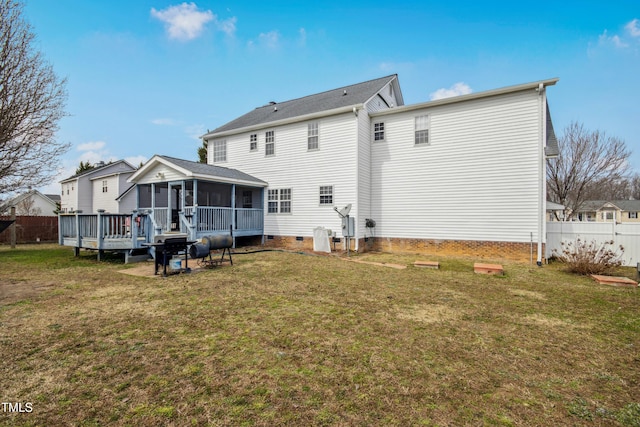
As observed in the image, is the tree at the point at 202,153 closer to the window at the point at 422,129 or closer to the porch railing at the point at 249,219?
the porch railing at the point at 249,219

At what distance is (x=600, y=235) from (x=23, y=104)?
83.1ft

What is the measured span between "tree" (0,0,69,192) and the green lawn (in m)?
12.0

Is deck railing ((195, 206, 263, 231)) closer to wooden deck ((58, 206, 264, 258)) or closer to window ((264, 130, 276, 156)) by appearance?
wooden deck ((58, 206, 264, 258))

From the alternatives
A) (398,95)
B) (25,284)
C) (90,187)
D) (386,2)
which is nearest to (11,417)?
(25,284)

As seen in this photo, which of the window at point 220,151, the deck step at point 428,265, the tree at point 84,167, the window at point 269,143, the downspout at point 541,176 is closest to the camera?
the deck step at point 428,265

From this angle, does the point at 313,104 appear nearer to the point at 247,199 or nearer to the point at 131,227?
the point at 247,199

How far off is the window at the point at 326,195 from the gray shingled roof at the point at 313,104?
3.81m

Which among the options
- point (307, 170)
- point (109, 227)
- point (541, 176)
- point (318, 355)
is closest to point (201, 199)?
point (109, 227)

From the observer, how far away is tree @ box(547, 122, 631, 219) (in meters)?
18.9

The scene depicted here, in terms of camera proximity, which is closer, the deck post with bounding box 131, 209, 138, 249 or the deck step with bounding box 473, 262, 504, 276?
the deck step with bounding box 473, 262, 504, 276

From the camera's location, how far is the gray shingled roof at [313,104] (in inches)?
579

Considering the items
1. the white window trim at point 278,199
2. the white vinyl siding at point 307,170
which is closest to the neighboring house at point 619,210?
the white vinyl siding at point 307,170

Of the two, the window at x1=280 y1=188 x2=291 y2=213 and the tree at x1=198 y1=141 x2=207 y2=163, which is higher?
the tree at x1=198 y1=141 x2=207 y2=163

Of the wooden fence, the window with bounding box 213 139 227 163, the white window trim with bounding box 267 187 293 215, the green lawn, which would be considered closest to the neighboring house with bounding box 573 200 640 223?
the white window trim with bounding box 267 187 293 215
